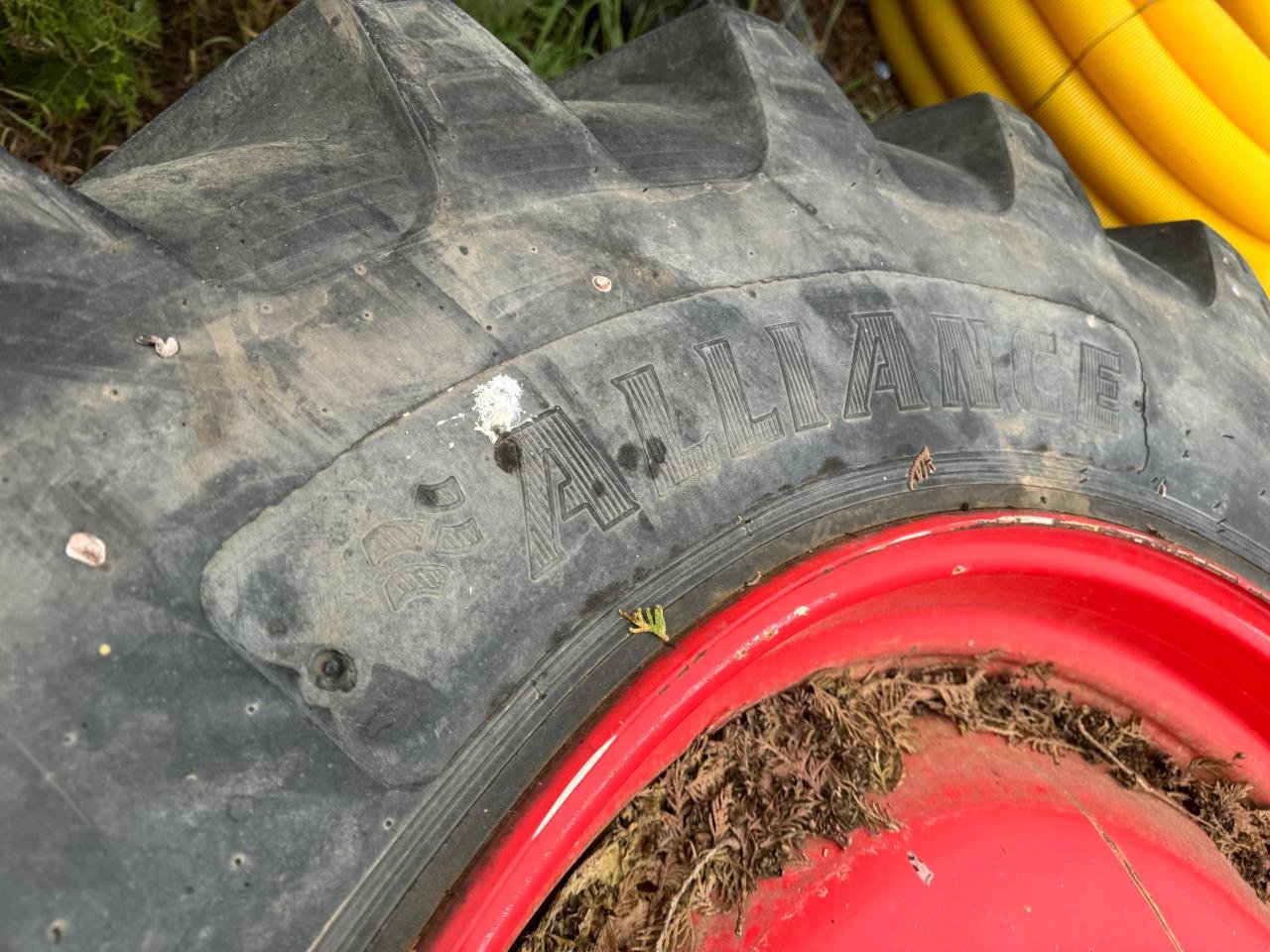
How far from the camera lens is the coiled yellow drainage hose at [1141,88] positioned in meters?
1.45

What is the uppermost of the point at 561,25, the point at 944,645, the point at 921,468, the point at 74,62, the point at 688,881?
the point at 561,25

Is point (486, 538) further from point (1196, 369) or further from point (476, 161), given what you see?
point (1196, 369)

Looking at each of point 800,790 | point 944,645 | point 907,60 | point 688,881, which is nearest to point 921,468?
point 944,645

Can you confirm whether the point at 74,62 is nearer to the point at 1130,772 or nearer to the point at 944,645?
the point at 944,645

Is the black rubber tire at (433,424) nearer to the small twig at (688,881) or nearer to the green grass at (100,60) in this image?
the small twig at (688,881)

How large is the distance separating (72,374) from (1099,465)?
91 centimetres

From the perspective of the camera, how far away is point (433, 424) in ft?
2.26

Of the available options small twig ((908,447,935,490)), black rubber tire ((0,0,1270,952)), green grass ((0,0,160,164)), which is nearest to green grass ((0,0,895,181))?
green grass ((0,0,160,164))

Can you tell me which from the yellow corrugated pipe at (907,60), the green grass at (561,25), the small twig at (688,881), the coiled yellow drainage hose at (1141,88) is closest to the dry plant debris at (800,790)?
the small twig at (688,881)

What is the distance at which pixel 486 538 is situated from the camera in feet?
2.28

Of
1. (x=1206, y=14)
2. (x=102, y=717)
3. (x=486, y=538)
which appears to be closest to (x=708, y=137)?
(x=486, y=538)

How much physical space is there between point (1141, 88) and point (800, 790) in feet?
4.15

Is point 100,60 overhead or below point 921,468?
overhead

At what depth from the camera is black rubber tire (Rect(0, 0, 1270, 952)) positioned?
0.58 m
